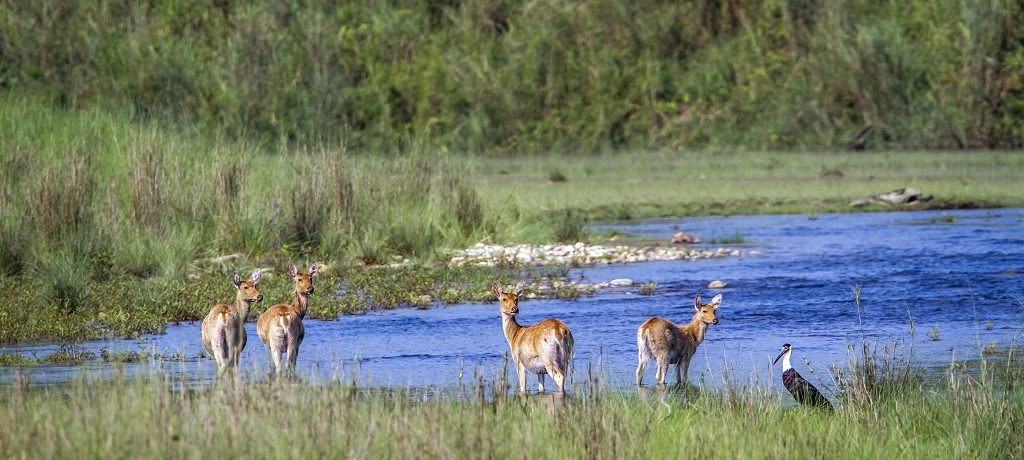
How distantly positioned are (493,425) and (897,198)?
19040 millimetres

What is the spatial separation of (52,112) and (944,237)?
43.2 ft

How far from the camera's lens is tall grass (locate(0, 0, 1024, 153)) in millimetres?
32406

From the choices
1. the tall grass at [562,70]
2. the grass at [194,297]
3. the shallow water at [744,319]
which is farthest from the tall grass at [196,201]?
the tall grass at [562,70]

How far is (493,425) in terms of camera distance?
306 inches

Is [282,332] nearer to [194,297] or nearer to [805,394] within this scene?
[805,394]

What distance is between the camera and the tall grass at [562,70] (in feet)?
106

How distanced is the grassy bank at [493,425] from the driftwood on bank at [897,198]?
1702 centimetres

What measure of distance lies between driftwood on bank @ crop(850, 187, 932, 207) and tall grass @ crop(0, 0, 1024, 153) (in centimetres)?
658

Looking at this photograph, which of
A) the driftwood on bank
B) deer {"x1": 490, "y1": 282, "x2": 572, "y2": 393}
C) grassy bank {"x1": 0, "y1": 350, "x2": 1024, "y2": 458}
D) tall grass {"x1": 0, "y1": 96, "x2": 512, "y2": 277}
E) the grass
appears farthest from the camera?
the driftwood on bank

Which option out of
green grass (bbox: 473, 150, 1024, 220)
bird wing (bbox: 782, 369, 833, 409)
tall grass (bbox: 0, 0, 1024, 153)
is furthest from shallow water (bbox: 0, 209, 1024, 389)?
tall grass (bbox: 0, 0, 1024, 153)

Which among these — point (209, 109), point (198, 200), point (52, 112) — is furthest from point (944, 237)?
point (209, 109)

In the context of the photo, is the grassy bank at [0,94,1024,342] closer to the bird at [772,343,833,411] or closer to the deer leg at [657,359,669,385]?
the deer leg at [657,359,669,385]

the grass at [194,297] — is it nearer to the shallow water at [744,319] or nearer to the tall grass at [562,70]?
the shallow water at [744,319]

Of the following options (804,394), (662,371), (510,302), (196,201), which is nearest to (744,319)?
(662,371)
